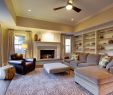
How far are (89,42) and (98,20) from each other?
2.02m

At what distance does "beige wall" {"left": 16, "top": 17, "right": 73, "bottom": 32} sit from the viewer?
5304mm

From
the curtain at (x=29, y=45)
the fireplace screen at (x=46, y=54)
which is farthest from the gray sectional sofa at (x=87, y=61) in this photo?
the curtain at (x=29, y=45)

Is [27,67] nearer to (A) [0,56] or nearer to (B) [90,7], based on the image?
(A) [0,56]

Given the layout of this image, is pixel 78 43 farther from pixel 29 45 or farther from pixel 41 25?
pixel 29 45

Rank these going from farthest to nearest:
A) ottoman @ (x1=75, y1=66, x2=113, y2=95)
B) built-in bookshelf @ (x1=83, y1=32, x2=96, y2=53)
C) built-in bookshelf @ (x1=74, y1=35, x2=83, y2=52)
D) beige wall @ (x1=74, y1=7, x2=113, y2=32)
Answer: built-in bookshelf @ (x1=74, y1=35, x2=83, y2=52) < built-in bookshelf @ (x1=83, y1=32, x2=96, y2=53) < beige wall @ (x1=74, y1=7, x2=113, y2=32) < ottoman @ (x1=75, y1=66, x2=113, y2=95)

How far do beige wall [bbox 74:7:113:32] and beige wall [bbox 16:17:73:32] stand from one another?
103 centimetres

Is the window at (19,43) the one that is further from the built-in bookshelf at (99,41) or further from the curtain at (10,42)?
the built-in bookshelf at (99,41)

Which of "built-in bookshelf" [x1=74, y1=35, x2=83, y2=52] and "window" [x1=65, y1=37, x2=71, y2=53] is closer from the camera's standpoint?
"built-in bookshelf" [x1=74, y1=35, x2=83, y2=52]

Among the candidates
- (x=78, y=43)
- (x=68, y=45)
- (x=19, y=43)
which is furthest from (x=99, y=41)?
(x=19, y=43)

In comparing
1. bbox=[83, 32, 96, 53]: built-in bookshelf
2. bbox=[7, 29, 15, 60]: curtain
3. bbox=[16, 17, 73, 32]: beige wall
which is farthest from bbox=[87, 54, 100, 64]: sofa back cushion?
bbox=[7, 29, 15, 60]: curtain

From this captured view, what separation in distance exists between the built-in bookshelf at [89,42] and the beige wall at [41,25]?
125 cm

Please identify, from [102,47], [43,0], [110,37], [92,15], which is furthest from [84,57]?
[43,0]

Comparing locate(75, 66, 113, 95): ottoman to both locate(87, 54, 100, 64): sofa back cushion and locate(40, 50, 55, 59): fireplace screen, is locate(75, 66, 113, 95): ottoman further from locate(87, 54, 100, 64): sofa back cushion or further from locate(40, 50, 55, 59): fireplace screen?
locate(40, 50, 55, 59): fireplace screen

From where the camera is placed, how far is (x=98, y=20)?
4.66 metres
